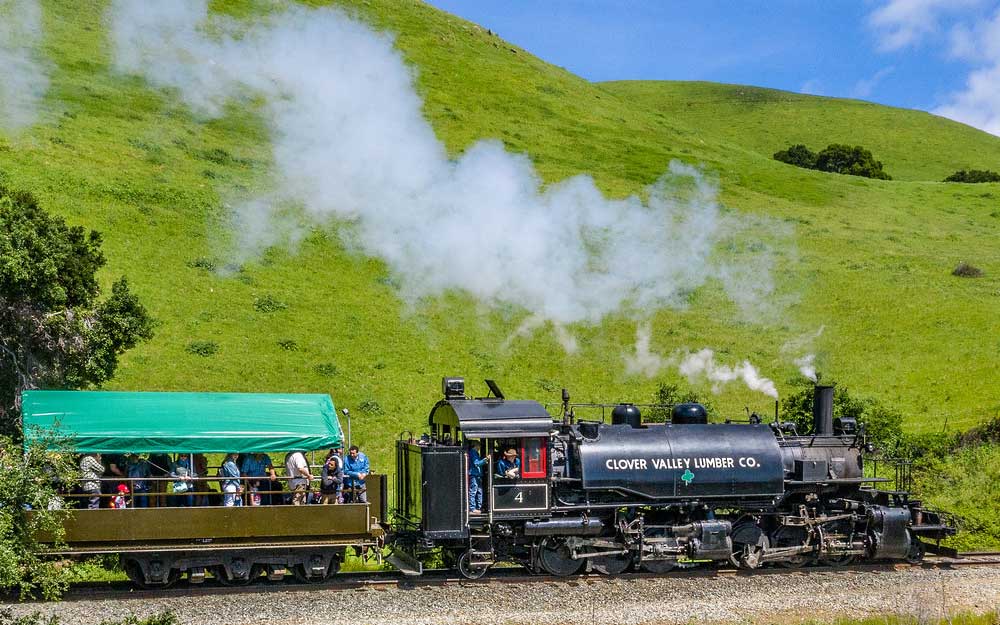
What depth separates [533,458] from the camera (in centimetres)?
1920

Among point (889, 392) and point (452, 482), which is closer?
point (452, 482)

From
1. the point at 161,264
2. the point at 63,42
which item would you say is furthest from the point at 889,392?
the point at 63,42

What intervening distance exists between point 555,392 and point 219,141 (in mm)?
28139

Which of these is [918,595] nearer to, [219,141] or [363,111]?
[363,111]

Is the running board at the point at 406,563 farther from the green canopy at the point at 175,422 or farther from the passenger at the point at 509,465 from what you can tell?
the green canopy at the point at 175,422

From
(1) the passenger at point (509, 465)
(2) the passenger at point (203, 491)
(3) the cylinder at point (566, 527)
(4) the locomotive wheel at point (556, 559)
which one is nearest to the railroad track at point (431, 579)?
(4) the locomotive wheel at point (556, 559)

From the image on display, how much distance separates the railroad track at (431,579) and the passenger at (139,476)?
1590 millimetres

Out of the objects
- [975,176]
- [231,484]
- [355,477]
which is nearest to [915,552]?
[355,477]

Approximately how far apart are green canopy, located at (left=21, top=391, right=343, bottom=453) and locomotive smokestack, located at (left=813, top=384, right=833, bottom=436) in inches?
441

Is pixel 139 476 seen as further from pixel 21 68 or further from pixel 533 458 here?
pixel 21 68

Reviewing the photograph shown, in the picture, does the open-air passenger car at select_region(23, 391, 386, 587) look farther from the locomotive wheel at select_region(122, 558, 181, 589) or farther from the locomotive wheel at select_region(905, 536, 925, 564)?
the locomotive wheel at select_region(905, 536, 925, 564)

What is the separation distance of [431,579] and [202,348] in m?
22.6

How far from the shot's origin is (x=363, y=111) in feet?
171

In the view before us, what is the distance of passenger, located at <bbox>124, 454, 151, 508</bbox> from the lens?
17766 mm
